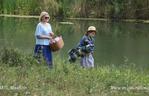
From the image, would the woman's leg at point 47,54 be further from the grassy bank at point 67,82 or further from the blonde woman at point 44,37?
the grassy bank at point 67,82

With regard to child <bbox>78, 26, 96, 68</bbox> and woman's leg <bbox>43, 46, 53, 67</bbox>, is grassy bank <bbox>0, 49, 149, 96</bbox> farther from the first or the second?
child <bbox>78, 26, 96, 68</bbox>

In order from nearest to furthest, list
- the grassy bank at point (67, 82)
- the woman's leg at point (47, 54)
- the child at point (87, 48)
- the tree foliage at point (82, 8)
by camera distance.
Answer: the grassy bank at point (67, 82)
the woman's leg at point (47, 54)
the child at point (87, 48)
the tree foliage at point (82, 8)

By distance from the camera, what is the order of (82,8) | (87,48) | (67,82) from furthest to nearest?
(82,8)
(87,48)
(67,82)

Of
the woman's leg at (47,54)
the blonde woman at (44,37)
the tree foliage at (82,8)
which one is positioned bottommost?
the tree foliage at (82,8)

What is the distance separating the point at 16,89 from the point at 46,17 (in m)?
3.70

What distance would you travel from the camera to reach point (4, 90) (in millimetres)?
6688

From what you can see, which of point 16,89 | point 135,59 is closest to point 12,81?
point 16,89

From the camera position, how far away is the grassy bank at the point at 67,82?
6809 millimetres

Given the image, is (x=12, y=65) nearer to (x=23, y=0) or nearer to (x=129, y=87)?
(x=129, y=87)

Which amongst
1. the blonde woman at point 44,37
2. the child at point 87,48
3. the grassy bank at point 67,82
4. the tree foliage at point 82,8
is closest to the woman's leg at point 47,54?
the blonde woman at point 44,37

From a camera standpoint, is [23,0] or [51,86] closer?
[51,86]

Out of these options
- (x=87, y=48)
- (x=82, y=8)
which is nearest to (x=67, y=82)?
(x=87, y=48)

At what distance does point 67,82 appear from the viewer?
7.48m

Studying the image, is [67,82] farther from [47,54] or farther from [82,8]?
[82,8]
